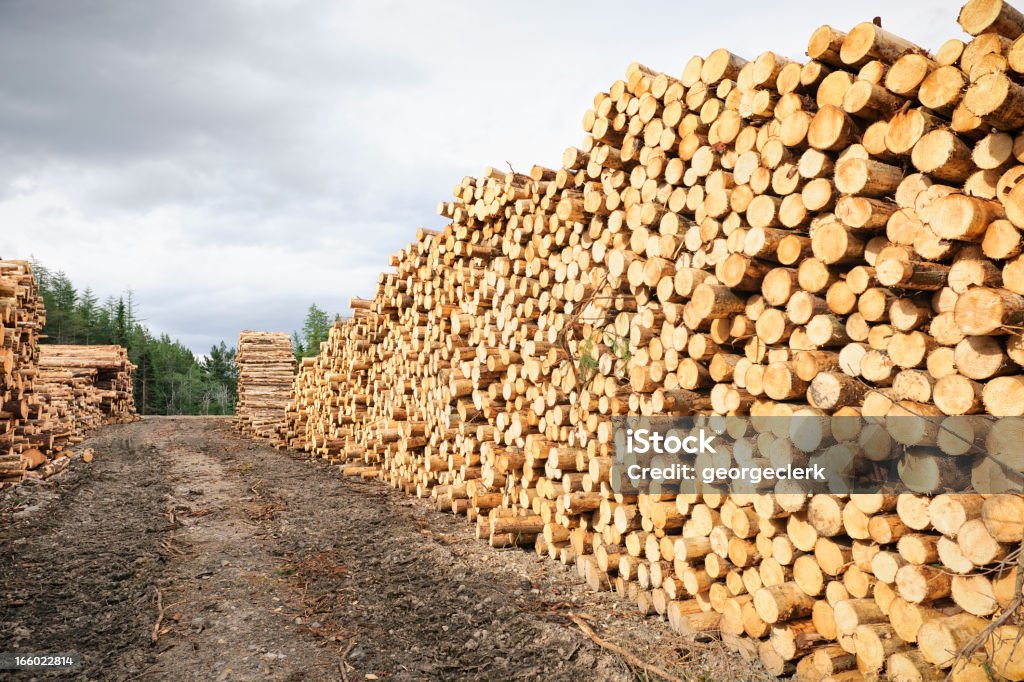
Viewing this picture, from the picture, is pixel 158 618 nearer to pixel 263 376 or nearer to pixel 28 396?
pixel 28 396

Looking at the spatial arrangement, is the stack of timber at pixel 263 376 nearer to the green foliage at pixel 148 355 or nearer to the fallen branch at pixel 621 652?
the fallen branch at pixel 621 652

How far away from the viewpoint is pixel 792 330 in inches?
142

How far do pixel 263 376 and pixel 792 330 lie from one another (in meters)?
17.4

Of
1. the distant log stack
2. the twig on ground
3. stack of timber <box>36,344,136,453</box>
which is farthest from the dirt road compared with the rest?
stack of timber <box>36,344,136,453</box>

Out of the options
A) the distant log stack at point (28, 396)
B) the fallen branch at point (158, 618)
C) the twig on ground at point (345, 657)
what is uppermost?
the distant log stack at point (28, 396)

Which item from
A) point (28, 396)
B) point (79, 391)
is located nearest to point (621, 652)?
point (28, 396)

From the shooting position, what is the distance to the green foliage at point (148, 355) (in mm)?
41938

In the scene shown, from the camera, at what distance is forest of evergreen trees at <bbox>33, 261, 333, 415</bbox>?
4219cm

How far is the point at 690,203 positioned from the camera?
4430mm

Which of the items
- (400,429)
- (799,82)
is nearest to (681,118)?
(799,82)

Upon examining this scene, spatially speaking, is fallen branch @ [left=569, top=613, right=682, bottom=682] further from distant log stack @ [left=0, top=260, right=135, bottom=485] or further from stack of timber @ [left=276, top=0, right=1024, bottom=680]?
distant log stack @ [left=0, top=260, right=135, bottom=485]

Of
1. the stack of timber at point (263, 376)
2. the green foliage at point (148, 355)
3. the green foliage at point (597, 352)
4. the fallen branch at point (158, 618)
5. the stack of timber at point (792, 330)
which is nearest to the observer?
the stack of timber at point (792, 330)

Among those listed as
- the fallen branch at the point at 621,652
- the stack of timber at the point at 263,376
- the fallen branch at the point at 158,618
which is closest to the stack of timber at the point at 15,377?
the fallen branch at the point at 158,618

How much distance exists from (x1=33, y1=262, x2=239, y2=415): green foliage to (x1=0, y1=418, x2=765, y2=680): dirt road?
3814 cm
